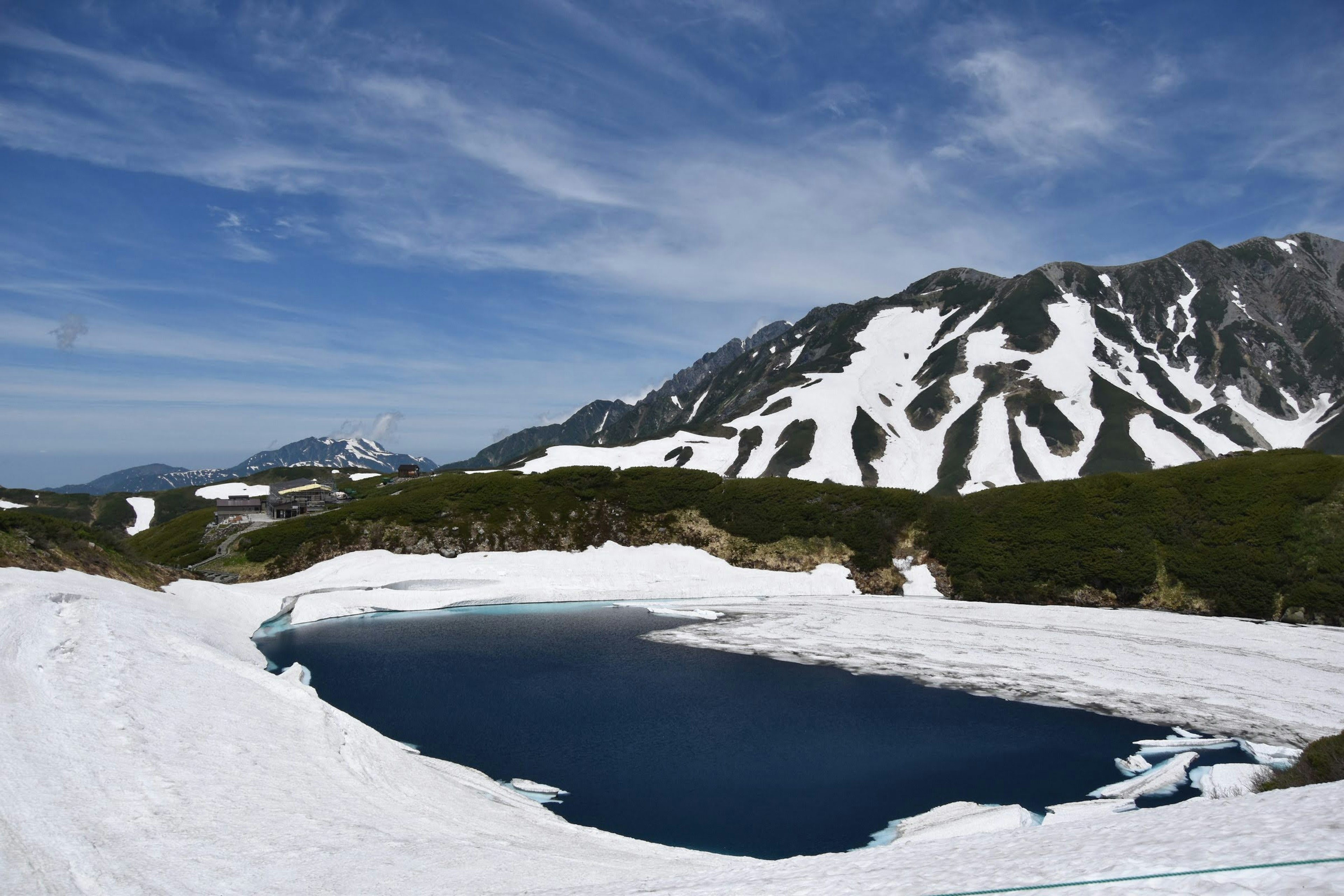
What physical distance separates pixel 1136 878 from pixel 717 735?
20186mm

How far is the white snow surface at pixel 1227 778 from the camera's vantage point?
1967 centimetres

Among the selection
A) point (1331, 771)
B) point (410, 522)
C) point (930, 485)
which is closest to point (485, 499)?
point (410, 522)

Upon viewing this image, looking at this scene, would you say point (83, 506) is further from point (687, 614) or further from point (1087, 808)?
point (1087, 808)

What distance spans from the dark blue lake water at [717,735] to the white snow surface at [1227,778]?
2.49m

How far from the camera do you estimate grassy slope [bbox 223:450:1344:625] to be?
49438 mm

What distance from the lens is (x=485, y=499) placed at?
7594 centimetres

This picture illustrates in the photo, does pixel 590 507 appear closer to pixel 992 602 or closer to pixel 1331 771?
pixel 992 602

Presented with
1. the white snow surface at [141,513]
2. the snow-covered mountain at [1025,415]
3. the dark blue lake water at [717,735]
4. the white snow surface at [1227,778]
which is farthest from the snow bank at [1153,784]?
the white snow surface at [141,513]

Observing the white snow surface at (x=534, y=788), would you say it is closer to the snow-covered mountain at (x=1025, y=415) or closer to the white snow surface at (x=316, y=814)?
the white snow surface at (x=316, y=814)

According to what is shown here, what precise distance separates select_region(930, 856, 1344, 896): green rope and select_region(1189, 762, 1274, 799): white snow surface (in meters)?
14.6

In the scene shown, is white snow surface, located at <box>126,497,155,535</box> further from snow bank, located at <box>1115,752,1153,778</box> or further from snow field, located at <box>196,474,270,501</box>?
snow bank, located at <box>1115,752,1153,778</box>

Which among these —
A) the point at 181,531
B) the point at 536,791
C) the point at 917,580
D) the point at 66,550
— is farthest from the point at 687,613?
the point at 181,531

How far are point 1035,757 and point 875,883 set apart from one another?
1903 centimetres

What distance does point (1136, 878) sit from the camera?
7.75 metres
